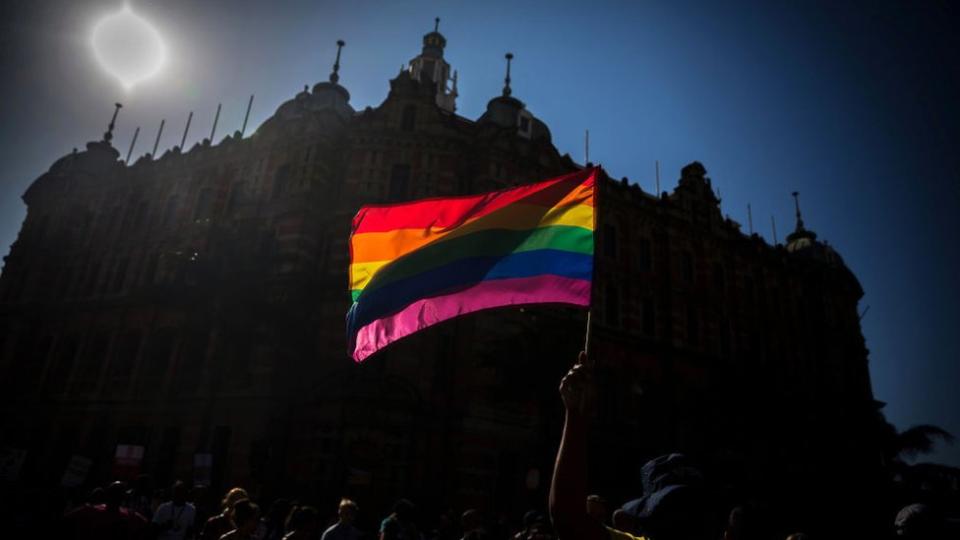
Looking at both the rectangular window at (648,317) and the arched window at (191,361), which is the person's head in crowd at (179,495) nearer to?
the arched window at (191,361)

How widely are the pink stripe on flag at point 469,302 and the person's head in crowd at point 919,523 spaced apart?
3.14 m

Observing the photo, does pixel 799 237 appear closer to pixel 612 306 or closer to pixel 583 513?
pixel 612 306

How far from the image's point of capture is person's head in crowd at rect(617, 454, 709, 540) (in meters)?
2.49

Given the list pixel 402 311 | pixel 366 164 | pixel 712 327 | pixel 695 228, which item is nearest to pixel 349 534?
pixel 402 311

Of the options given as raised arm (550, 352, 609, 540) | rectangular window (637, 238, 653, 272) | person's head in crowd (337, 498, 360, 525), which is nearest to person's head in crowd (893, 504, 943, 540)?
raised arm (550, 352, 609, 540)

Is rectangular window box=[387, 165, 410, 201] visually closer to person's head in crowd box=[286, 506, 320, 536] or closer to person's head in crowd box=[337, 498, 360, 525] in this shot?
person's head in crowd box=[337, 498, 360, 525]

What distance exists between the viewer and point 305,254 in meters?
24.9

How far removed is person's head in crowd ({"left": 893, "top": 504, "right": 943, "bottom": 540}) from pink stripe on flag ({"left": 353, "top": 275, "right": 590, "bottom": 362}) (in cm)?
314

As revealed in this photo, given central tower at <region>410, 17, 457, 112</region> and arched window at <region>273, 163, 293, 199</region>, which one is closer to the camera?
arched window at <region>273, 163, 293, 199</region>

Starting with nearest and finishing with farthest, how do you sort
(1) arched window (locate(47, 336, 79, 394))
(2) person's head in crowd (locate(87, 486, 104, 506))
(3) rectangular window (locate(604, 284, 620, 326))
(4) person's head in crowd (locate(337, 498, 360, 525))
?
1. (2) person's head in crowd (locate(87, 486, 104, 506))
2. (4) person's head in crowd (locate(337, 498, 360, 525))
3. (3) rectangular window (locate(604, 284, 620, 326))
4. (1) arched window (locate(47, 336, 79, 394))

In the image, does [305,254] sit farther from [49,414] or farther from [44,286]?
[44,286]

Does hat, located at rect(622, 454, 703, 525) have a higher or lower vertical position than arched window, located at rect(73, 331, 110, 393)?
lower

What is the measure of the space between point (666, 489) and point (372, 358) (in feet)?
67.9

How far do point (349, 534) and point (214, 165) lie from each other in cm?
2770
